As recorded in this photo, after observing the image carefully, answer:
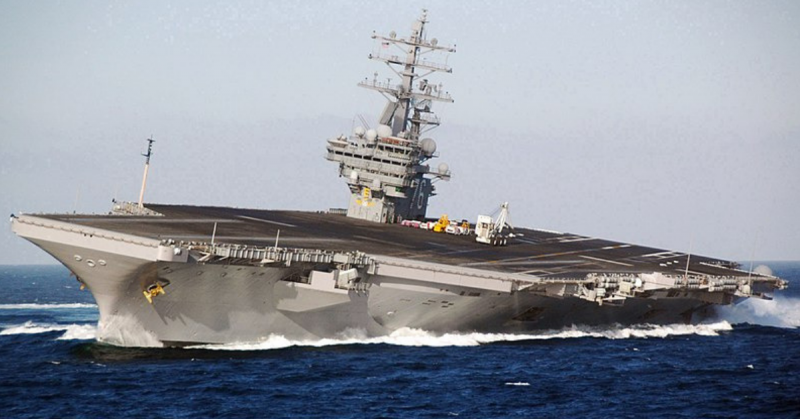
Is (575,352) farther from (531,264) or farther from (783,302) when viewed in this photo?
(783,302)

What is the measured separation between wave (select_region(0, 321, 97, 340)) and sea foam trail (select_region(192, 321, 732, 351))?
430cm

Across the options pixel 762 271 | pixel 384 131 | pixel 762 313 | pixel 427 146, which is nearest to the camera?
pixel 762 271

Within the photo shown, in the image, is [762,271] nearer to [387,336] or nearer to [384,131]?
[384,131]

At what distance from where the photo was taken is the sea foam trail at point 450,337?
1080 inches

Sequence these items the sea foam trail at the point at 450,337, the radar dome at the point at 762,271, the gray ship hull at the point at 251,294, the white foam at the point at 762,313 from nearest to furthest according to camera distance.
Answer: the gray ship hull at the point at 251,294 < the sea foam trail at the point at 450,337 < the radar dome at the point at 762,271 < the white foam at the point at 762,313

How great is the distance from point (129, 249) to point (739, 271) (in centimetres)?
2683

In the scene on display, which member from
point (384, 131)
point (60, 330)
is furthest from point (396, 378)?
point (384, 131)

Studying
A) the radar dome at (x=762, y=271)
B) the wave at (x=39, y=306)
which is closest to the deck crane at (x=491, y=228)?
the radar dome at (x=762, y=271)

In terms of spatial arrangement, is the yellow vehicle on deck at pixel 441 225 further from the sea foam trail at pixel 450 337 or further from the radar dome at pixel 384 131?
the sea foam trail at pixel 450 337

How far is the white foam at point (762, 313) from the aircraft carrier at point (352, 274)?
68.5 inches

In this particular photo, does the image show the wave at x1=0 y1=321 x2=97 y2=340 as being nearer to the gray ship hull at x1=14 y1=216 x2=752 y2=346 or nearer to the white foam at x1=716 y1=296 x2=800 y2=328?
the gray ship hull at x1=14 y1=216 x2=752 y2=346

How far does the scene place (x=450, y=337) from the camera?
30.1 metres

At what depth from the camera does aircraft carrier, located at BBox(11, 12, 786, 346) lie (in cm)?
2523

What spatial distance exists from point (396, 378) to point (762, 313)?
26.7 m
